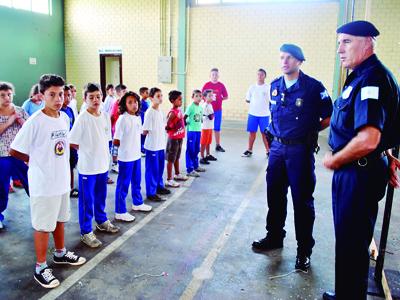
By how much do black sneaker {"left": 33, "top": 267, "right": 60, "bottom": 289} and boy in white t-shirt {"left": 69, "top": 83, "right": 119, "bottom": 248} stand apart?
0.65m

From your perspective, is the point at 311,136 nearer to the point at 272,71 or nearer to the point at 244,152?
the point at 244,152

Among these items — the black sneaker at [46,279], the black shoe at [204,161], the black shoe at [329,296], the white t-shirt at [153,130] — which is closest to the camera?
the black shoe at [329,296]

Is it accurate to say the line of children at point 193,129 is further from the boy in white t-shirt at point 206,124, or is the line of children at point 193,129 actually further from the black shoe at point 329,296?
the black shoe at point 329,296

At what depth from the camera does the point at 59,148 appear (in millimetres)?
2832

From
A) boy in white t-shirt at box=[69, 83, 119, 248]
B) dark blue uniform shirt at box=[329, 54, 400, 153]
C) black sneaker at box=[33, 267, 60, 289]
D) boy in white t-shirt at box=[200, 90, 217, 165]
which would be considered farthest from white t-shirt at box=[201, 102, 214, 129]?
dark blue uniform shirt at box=[329, 54, 400, 153]

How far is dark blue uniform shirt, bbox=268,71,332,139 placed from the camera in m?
3.08

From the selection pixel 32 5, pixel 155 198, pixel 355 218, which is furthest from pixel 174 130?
pixel 32 5

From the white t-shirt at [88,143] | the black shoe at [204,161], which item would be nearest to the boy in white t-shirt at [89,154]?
the white t-shirt at [88,143]

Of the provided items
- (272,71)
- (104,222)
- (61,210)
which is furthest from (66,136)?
(272,71)

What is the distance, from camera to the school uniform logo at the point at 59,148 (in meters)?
2.80

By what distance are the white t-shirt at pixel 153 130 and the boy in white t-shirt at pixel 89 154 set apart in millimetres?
1100

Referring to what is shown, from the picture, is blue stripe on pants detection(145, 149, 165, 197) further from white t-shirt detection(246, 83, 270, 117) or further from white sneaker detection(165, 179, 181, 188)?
white t-shirt detection(246, 83, 270, 117)

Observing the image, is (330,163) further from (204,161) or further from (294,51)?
(204,161)

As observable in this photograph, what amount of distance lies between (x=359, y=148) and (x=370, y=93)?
328mm
